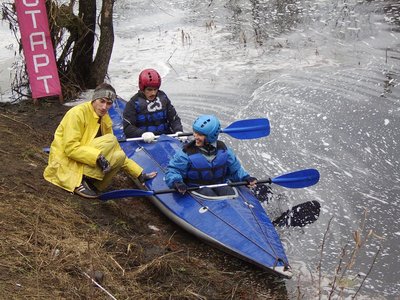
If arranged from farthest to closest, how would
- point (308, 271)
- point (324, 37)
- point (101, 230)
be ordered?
point (324, 37)
point (308, 271)
point (101, 230)

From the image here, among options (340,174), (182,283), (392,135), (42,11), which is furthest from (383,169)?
(42,11)

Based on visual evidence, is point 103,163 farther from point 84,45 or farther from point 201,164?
point 84,45

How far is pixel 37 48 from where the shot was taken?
8141 mm

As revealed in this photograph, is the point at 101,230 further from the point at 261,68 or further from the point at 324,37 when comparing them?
the point at 324,37

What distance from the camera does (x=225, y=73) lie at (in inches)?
431

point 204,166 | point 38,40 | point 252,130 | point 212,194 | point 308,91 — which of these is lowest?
point 308,91

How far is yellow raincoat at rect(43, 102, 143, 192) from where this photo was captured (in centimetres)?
543

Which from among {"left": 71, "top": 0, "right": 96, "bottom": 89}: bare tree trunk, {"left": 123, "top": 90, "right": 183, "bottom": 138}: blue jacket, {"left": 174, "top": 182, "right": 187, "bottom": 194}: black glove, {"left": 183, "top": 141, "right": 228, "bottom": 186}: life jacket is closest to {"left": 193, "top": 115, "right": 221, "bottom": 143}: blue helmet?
{"left": 183, "top": 141, "right": 228, "bottom": 186}: life jacket

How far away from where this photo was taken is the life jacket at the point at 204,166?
5.59 m

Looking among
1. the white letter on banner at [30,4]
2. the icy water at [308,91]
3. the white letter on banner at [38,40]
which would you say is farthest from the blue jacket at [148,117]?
the white letter on banner at [30,4]

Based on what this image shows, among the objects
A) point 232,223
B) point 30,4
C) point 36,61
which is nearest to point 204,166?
point 232,223

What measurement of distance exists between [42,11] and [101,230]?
14.3 ft

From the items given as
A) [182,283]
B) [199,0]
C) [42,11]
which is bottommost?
[199,0]

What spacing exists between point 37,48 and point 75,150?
3.29 m
